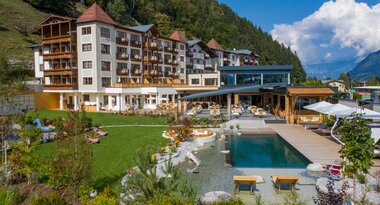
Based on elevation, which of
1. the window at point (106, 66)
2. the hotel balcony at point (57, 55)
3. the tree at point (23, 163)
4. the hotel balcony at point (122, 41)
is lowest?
the tree at point (23, 163)

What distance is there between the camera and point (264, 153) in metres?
18.9

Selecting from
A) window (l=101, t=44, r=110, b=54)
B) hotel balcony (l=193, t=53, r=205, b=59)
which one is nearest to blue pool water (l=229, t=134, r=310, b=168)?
window (l=101, t=44, r=110, b=54)

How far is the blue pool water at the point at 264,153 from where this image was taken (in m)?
16.3

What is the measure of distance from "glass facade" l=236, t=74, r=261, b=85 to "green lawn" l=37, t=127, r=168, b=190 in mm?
22416

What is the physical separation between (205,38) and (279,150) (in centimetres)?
8937

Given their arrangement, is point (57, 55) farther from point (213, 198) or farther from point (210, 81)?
point (213, 198)

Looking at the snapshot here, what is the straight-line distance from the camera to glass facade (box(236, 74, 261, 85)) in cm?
4578

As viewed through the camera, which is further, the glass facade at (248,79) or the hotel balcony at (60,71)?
the glass facade at (248,79)

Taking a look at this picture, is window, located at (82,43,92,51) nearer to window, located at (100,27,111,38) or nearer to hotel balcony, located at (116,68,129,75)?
window, located at (100,27,111,38)

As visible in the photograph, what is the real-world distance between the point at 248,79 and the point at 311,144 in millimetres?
27295

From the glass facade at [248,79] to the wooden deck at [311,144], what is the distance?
1933cm

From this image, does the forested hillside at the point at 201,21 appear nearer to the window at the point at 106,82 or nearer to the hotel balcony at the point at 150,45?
the hotel balcony at the point at 150,45

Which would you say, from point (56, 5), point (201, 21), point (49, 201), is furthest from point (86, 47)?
point (201, 21)

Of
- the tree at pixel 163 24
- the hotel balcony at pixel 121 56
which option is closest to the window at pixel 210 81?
the hotel balcony at pixel 121 56
